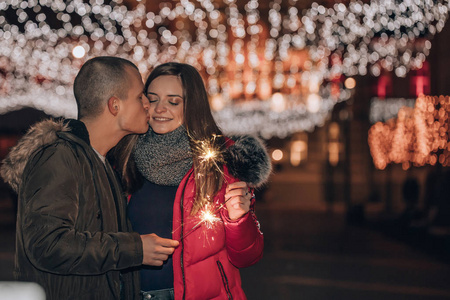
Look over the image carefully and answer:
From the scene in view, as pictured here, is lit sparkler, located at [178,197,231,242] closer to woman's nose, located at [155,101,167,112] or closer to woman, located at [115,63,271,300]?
woman, located at [115,63,271,300]

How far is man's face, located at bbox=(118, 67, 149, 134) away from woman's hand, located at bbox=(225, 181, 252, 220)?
21.1 inches

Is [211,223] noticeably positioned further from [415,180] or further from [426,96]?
[415,180]

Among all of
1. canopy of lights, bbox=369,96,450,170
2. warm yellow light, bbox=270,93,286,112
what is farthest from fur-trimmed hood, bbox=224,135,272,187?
warm yellow light, bbox=270,93,286,112

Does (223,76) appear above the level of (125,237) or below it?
above

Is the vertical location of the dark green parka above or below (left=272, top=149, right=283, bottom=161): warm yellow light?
above

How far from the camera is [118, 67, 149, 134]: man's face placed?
246 cm

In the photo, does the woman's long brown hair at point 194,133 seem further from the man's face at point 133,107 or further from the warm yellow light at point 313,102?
the warm yellow light at point 313,102

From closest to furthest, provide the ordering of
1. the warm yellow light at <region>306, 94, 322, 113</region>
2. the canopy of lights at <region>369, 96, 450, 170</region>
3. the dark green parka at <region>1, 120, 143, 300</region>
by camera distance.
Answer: the dark green parka at <region>1, 120, 143, 300</region>
the canopy of lights at <region>369, 96, 450, 170</region>
the warm yellow light at <region>306, 94, 322, 113</region>

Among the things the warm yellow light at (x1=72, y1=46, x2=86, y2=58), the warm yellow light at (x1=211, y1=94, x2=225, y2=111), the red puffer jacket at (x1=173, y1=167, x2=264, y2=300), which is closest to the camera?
the red puffer jacket at (x1=173, y1=167, x2=264, y2=300)

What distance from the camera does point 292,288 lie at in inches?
292

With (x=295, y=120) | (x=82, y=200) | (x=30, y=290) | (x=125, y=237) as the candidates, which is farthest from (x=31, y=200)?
(x=295, y=120)

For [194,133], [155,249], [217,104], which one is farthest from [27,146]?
[217,104]

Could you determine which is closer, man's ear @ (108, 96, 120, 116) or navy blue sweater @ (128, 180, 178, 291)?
man's ear @ (108, 96, 120, 116)

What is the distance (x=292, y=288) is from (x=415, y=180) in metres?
7.51
